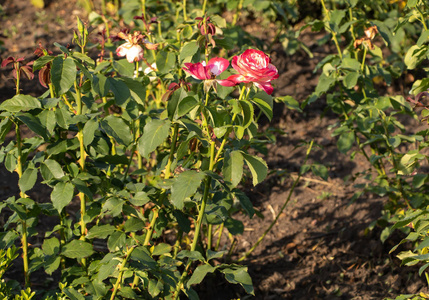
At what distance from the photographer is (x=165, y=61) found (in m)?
2.20

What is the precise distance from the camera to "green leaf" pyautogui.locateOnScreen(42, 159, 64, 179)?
1838 mm

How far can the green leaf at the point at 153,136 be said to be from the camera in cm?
161

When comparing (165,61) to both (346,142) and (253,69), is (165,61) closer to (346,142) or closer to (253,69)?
(253,69)

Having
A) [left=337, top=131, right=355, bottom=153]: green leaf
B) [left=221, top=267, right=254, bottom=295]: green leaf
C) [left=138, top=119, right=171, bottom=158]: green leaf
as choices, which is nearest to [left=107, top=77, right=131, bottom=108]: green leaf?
[left=138, top=119, right=171, bottom=158]: green leaf

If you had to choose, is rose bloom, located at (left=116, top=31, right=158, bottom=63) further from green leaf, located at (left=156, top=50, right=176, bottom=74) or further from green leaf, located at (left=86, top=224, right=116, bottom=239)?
green leaf, located at (left=86, top=224, right=116, bottom=239)

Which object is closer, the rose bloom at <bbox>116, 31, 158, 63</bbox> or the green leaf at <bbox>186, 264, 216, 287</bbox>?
the green leaf at <bbox>186, 264, 216, 287</bbox>

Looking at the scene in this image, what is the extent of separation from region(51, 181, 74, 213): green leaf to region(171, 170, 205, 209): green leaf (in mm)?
433

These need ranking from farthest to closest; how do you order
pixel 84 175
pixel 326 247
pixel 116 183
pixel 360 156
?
pixel 360 156 < pixel 326 247 < pixel 116 183 < pixel 84 175

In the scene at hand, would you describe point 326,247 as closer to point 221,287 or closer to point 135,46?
point 221,287

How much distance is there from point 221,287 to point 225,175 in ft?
4.24

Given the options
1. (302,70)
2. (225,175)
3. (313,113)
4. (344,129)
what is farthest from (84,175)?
(302,70)

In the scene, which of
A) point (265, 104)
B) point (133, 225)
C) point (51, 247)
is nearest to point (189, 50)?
point (265, 104)

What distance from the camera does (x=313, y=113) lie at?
4.37 m

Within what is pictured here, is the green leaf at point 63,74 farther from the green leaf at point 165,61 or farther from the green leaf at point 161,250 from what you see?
the green leaf at point 161,250
